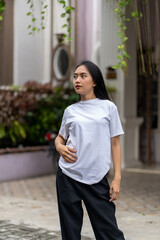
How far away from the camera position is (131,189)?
790 cm

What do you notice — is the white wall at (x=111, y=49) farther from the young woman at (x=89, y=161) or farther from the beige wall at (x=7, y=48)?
the young woman at (x=89, y=161)

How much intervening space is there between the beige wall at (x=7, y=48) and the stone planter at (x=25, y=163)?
169 inches

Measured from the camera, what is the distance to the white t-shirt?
10.5 ft

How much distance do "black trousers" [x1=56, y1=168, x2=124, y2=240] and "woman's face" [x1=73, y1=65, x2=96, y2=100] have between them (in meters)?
0.57

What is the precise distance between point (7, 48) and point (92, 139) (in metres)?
10.8

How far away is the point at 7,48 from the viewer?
1361 cm

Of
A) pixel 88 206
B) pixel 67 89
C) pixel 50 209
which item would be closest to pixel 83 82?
pixel 88 206

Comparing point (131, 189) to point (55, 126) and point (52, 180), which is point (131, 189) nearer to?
point (52, 180)

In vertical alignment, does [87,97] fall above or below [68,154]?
above

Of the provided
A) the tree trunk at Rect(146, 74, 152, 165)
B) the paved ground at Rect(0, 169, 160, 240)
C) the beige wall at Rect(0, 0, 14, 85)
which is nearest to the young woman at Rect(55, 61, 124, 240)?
the paved ground at Rect(0, 169, 160, 240)

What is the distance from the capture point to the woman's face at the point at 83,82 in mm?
3285

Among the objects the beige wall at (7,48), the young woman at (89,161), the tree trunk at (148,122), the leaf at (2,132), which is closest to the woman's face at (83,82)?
the young woman at (89,161)

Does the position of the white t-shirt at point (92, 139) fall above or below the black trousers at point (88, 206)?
above

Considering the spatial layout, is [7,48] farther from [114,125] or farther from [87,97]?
[114,125]
